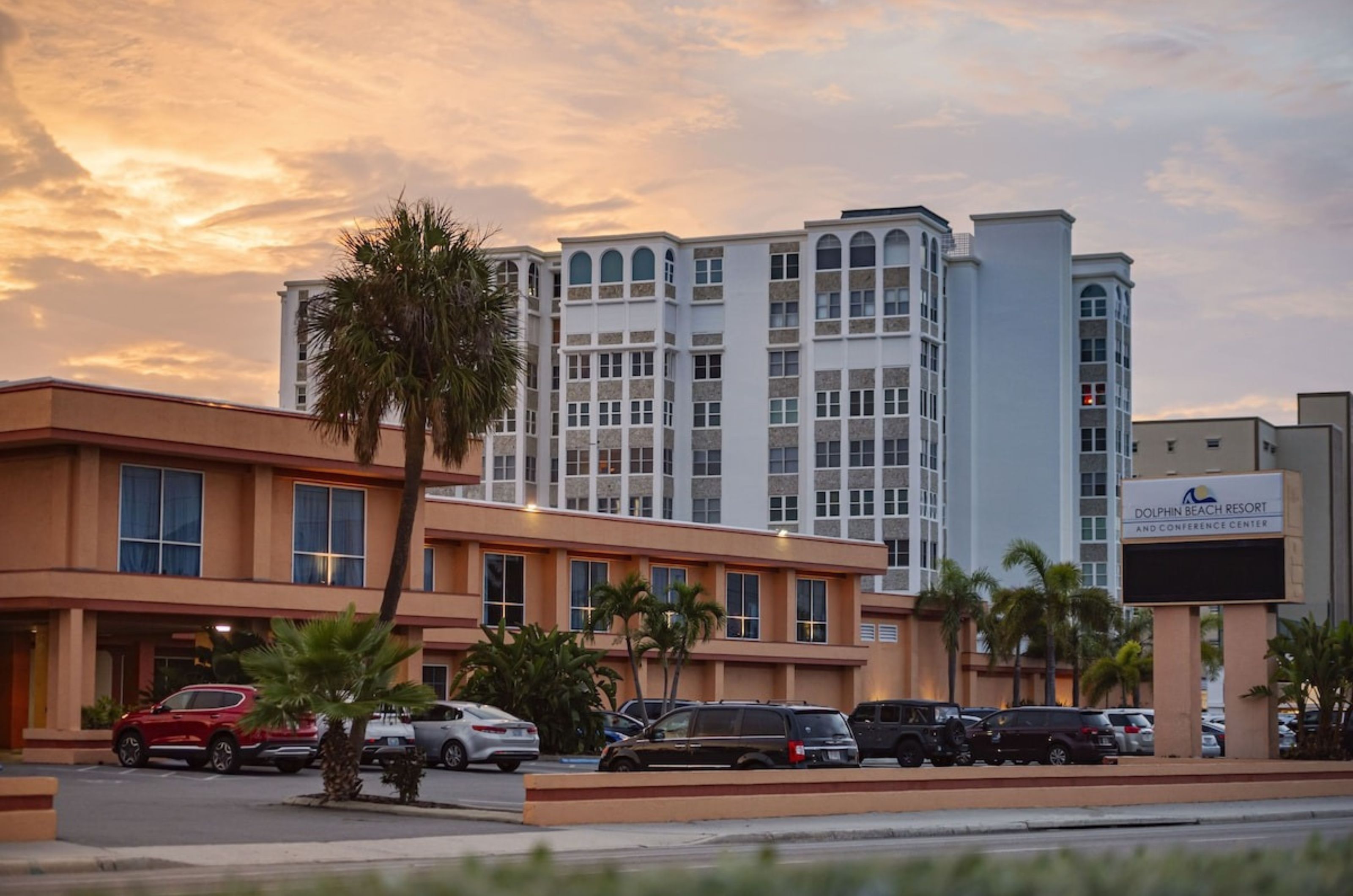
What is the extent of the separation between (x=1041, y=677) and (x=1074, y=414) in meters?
25.1

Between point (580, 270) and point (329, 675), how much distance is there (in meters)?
76.0

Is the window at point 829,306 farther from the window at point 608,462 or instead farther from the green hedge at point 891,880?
the green hedge at point 891,880

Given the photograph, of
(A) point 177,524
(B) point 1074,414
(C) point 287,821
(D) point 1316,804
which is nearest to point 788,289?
(B) point 1074,414

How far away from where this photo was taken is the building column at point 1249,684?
4203 cm

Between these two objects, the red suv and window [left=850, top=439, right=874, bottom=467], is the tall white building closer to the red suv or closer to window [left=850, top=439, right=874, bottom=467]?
window [left=850, top=439, right=874, bottom=467]

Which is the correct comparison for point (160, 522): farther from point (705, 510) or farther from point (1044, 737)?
point (705, 510)

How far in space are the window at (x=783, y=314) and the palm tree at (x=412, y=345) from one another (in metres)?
62.6

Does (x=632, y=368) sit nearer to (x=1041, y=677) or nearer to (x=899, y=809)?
(x=1041, y=677)

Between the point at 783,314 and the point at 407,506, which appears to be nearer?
the point at 407,506

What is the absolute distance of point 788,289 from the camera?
320 feet

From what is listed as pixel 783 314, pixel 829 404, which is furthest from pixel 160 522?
pixel 783 314

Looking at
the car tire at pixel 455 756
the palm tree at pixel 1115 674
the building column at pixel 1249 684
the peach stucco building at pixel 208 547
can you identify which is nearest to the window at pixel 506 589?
the peach stucco building at pixel 208 547

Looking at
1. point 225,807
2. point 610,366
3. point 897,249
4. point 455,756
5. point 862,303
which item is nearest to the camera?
point 225,807

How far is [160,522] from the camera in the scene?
4112 centimetres
